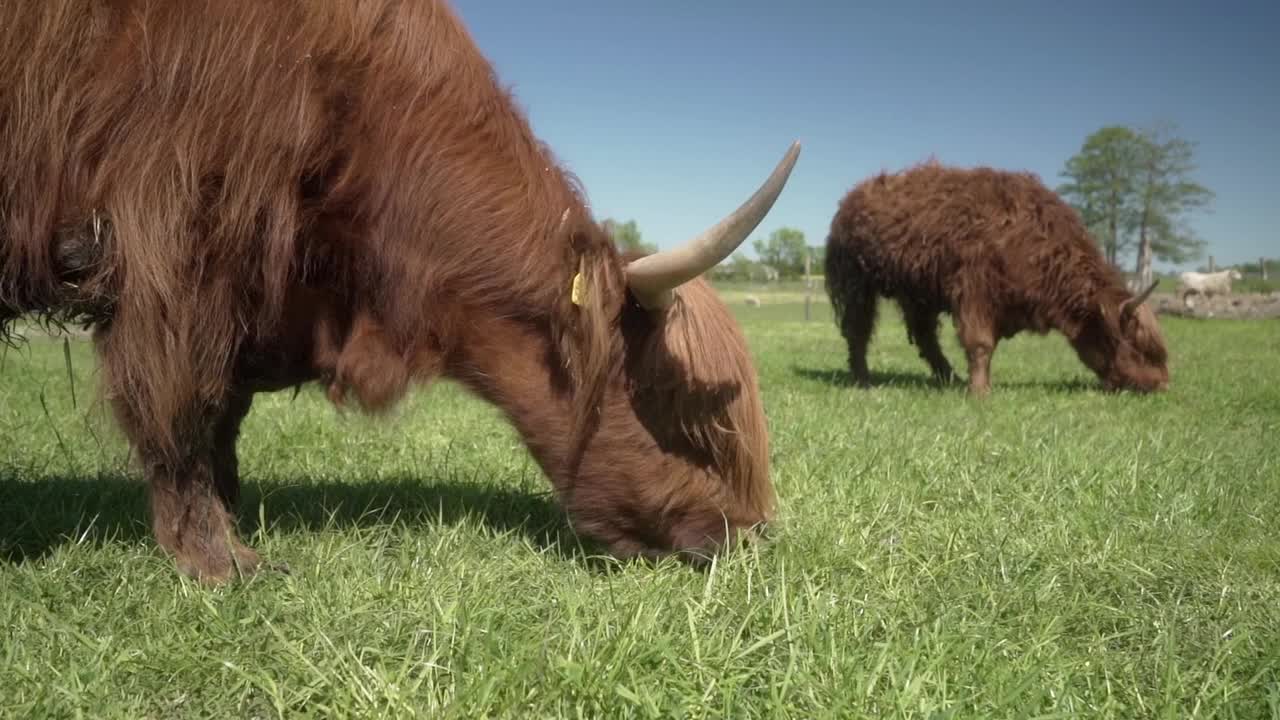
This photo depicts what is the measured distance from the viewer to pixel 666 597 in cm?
246

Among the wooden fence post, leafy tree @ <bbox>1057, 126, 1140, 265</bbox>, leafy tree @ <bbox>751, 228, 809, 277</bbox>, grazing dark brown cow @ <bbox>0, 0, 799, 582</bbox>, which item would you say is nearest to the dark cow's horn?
grazing dark brown cow @ <bbox>0, 0, 799, 582</bbox>

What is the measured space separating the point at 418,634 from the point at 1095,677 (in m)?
1.76

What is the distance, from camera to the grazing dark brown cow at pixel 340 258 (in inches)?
87.4

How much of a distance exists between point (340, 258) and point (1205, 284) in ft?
97.2

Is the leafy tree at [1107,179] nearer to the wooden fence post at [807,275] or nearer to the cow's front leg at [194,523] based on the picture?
the wooden fence post at [807,275]

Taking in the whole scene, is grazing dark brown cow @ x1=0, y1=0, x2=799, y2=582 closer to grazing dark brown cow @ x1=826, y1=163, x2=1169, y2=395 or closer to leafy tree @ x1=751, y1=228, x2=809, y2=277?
grazing dark brown cow @ x1=826, y1=163, x2=1169, y2=395

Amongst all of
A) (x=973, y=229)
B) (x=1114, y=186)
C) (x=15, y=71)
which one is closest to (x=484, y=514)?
(x=15, y=71)

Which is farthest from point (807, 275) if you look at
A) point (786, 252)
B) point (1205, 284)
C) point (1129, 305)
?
point (786, 252)

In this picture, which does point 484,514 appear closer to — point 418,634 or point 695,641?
point 418,634

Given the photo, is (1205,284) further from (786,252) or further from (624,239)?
(786,252)

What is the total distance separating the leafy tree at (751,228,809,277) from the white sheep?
38.9m

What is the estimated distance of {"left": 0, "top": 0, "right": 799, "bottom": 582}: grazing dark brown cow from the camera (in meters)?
2.22

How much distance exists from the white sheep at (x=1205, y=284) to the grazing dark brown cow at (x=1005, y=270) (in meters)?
18.8

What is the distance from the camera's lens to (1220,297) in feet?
75.5
